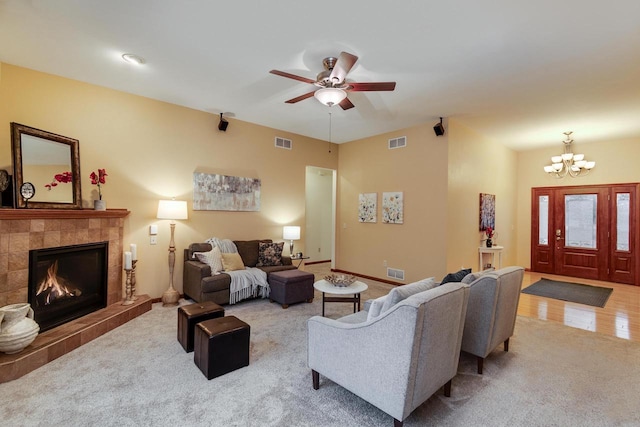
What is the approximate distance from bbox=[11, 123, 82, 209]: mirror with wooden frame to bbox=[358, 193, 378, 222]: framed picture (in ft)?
15.5

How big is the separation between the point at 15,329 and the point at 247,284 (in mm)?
2359

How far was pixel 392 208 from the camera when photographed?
578 cm

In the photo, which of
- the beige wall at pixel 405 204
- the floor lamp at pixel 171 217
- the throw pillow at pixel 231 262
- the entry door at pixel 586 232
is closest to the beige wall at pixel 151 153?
the floor lamp at pixel 171 217

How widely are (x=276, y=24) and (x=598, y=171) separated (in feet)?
24.7

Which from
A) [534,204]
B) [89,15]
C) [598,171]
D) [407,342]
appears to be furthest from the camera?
[534,204]

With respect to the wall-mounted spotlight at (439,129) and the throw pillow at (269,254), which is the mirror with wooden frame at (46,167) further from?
the wall-mounted spotlight at (439,129)

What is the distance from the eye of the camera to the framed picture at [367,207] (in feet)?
20.0

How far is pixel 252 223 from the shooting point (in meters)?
5.45

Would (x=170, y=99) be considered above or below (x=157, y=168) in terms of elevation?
above

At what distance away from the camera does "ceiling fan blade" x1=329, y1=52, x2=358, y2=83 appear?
2.60 m

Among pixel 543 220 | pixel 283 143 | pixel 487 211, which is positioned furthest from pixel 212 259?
pixel 543 220

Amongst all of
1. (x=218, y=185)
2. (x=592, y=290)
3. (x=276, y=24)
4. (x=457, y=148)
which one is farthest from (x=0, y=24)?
(x=592, y=290)

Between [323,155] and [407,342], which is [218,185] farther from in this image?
[407,342]

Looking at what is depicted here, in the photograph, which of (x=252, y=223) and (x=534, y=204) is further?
(x=534, y=204)
